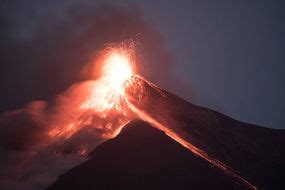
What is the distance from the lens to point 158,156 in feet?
200

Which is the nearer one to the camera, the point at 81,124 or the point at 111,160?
the point at 111,160

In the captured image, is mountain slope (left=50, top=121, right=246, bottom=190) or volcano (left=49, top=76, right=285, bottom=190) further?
volcano (left=49, top=76, right=285, bottom=190)

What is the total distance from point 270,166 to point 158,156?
4453cm

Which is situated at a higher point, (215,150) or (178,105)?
(178,105)

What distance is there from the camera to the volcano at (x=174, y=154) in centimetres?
5475

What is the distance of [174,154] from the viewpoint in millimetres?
62000

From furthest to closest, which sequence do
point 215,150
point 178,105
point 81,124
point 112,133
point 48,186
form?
point 178,105, point 215,150, point 81,124, point 112,133, point 48,186

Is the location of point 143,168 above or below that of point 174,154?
below

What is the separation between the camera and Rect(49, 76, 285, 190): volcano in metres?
54.8

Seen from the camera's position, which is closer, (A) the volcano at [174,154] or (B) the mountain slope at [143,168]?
(B) the mountain slope at [143,168]

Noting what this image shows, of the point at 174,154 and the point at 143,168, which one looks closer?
the point at 143,168

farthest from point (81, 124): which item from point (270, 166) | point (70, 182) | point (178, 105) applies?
point (270, 166)

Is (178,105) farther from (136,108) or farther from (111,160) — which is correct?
(111,160)

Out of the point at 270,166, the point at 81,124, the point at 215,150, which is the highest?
the point at 81,124
